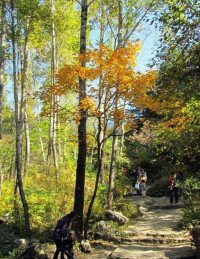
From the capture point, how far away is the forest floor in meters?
6.10

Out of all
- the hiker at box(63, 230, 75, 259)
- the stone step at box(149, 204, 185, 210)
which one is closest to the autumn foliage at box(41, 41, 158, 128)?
the hiker at box(63, 230, 75, 259)

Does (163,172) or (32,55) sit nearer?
(163,172)

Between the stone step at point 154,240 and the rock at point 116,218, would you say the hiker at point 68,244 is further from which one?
the rock at point 116,218

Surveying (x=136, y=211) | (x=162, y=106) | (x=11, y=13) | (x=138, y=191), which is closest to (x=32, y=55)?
(x=11, y=13)

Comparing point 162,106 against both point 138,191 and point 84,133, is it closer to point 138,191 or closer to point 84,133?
point 84,133

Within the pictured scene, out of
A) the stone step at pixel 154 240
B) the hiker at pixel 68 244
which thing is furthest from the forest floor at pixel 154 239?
the hiker at pixel 68 244

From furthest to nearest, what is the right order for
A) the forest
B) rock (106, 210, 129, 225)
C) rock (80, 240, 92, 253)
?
rock (106, 210, 129, 225)
rock (80, 240, 92, 253)
the forest

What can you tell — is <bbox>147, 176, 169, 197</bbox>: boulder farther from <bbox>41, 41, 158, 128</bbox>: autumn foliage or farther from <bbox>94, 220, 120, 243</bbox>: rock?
<bbox>41, 41, 158, 128</bbox>: autumn foliage

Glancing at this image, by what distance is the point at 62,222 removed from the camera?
19.5 feet

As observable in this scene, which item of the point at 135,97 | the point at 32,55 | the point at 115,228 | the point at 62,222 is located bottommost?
the point at 115,228

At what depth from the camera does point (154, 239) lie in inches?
306

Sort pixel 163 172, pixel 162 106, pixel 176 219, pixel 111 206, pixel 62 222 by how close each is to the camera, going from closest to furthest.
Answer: pixel 62 222 < pixel 162 106 < pixel 176 219 < pixel 111 206 < pixel 163 172

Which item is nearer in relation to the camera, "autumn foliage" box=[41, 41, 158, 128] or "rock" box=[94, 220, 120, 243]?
"autumn foliage" box=[41, 41, 158, 128]

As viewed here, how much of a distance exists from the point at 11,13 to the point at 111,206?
8.17 meters
